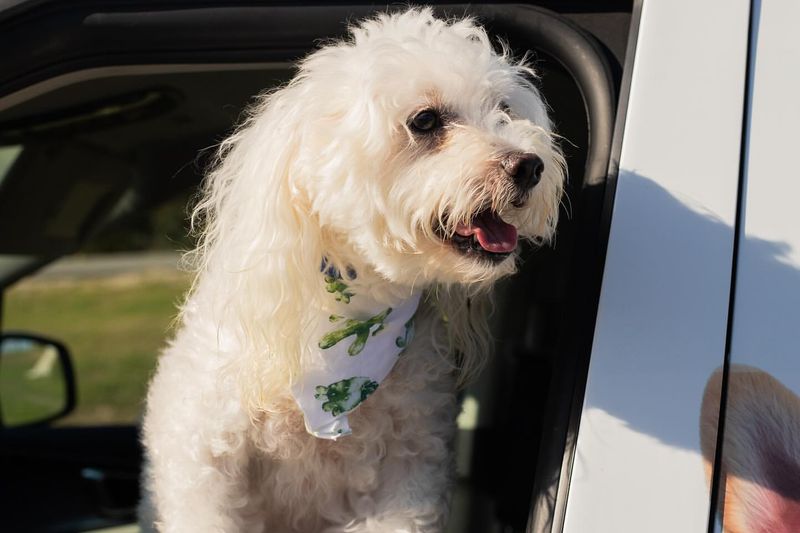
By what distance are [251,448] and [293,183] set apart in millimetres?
541

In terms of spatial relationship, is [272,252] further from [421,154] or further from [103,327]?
[103,327]

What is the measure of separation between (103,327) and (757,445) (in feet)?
26.8

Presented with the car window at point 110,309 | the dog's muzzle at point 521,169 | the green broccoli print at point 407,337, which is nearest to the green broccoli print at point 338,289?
the green broccoli print at point 407,337

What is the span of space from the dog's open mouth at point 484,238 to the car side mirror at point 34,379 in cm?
219

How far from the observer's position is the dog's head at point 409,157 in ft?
5.06

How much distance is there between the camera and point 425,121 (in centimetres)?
161

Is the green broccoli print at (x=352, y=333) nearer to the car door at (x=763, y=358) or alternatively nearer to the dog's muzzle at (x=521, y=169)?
the dog's muzzle at (x=521, y=169)

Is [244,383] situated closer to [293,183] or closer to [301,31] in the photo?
[293,183]

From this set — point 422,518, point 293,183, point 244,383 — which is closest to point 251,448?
point 244,383

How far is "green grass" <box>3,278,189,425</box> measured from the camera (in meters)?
6.89

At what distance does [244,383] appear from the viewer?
5.33 feet

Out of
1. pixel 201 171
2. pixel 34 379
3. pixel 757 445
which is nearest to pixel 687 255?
pixel 757 445

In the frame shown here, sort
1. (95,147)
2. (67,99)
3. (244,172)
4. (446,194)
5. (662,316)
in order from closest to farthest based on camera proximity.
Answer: (662,316)
(446,194)
(244,172)
(67,99)
(95,147)

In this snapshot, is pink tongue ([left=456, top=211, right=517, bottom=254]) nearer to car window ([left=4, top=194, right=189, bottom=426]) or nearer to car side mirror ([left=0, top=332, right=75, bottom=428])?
car side mirror ([left=0, top=332, right=75, bottom=428])
